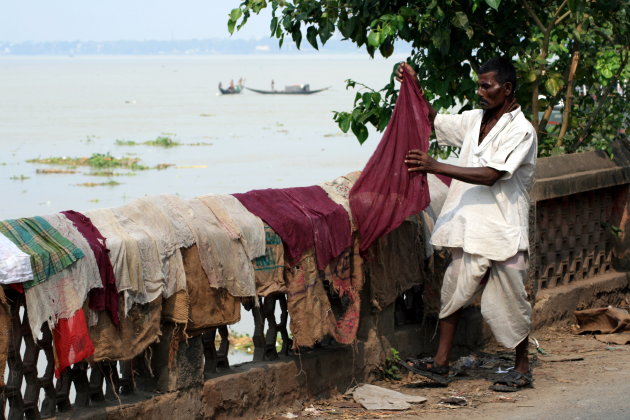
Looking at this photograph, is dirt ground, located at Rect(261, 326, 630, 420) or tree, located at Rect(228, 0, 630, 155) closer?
dirt ground, located at Rect(261, 326, 630, 420)

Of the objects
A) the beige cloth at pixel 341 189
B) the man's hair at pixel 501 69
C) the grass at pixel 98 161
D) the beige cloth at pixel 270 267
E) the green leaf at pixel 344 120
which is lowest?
the grass at pixel 98 161

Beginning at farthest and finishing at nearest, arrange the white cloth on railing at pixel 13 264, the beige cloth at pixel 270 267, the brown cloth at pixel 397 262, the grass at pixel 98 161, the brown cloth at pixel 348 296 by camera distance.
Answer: the grass at pixel 98 161
the brown cloth at pixel 397 262
the brown cloth at pixel 348 296
the beige cloth at pixel 270 267
the white cloth on railing at pixel 13 264

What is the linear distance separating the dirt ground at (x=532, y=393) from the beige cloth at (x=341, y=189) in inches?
38.2

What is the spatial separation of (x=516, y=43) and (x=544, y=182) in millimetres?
1064

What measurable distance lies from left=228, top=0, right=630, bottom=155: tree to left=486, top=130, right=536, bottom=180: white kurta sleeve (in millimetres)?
1233

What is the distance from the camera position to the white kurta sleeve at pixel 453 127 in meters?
5.62

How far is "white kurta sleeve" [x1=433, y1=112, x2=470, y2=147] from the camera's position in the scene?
221 inches

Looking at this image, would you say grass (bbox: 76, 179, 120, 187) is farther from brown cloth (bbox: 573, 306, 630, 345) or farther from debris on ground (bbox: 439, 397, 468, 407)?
debris on ground (bbox: 439, 397, 468, 407)

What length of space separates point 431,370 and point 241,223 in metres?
1.46

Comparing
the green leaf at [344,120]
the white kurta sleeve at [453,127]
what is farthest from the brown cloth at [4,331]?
the green leaf at [344,120]

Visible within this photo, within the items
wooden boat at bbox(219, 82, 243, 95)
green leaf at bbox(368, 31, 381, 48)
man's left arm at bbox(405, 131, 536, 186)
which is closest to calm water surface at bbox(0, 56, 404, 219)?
wooden boat at bbox(219, 82, 243, 95)

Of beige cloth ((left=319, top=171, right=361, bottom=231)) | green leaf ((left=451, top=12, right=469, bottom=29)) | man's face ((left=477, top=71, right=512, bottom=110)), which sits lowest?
beige cloth ((left=319, top=171, right=361, bottom=231))

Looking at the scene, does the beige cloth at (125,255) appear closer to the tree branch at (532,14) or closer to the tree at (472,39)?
the tree at (472,39)

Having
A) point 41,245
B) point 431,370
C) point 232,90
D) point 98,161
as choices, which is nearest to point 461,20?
point 431,370
